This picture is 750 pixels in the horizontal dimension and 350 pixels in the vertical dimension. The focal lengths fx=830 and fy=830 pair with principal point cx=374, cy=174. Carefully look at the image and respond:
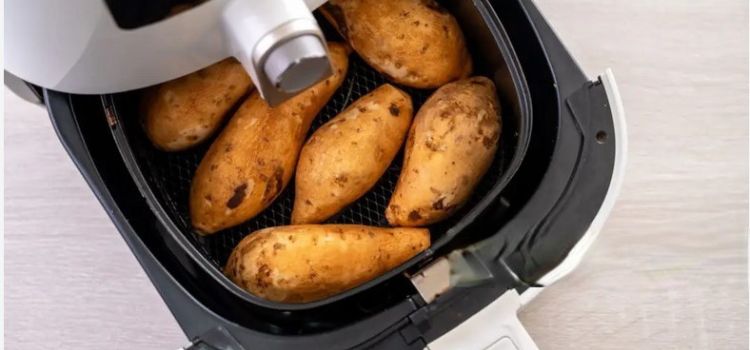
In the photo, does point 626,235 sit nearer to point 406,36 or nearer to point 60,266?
point 406,36

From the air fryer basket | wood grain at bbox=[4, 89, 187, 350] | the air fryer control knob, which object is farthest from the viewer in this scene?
wood grain at bbox=[4, 89, 187, 350]

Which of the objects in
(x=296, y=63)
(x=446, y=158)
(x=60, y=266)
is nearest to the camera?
(x=296, y=63)

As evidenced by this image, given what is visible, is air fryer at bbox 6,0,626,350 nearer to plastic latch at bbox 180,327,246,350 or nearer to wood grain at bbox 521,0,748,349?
plastic latch at bbox 180,327,246,350

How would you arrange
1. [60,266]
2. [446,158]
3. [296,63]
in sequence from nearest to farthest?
[296,63] < [446,158] < [60,266]

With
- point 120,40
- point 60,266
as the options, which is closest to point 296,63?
point 120,40

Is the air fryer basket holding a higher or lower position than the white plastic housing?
lower

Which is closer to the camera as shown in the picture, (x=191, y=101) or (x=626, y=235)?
(x=191, y=101)

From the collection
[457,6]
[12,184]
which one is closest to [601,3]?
[457,6]

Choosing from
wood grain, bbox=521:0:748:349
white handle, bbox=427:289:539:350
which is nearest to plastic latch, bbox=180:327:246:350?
white handle, bbox=427:289:539:350
